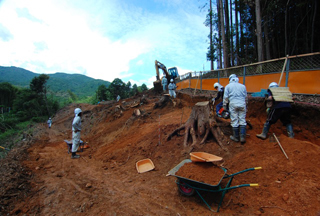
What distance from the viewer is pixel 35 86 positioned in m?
36.3

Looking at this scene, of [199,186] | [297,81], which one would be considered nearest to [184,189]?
[199,186]

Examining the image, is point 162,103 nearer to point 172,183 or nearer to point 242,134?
point 242,134

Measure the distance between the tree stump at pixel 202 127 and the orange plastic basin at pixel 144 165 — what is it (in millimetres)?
1141

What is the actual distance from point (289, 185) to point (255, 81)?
5.89 m

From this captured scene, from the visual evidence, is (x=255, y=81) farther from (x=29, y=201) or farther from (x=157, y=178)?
(x=29, y=201)

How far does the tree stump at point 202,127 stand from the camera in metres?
4.43

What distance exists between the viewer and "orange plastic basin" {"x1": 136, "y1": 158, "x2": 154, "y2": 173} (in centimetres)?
444

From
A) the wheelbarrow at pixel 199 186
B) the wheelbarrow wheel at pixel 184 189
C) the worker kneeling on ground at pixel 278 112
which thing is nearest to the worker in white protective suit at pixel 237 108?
the worker kneeling on ground at pixel 278 112

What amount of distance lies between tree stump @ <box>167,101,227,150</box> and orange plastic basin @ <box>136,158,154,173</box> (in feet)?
3.74

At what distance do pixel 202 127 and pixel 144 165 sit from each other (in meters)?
2.00

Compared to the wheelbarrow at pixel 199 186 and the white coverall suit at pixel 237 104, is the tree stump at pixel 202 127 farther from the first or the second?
the wheelbarrow at pixel 199 186

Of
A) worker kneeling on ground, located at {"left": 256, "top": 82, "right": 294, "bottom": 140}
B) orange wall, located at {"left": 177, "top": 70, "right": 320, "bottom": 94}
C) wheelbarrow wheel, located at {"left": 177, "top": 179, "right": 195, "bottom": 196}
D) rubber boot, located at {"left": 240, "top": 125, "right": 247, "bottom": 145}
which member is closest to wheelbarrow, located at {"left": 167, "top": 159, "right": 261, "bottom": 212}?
wheelbarrow wheel, located at {"left": 177, "top": 179, "right": 195, "bottom": 196}

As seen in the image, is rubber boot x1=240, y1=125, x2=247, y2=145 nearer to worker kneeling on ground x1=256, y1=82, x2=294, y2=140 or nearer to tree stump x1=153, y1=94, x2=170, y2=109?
worker kneeling on ground x1=256, y1=82, x2=294, y2=140

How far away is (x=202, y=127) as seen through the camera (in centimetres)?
470
